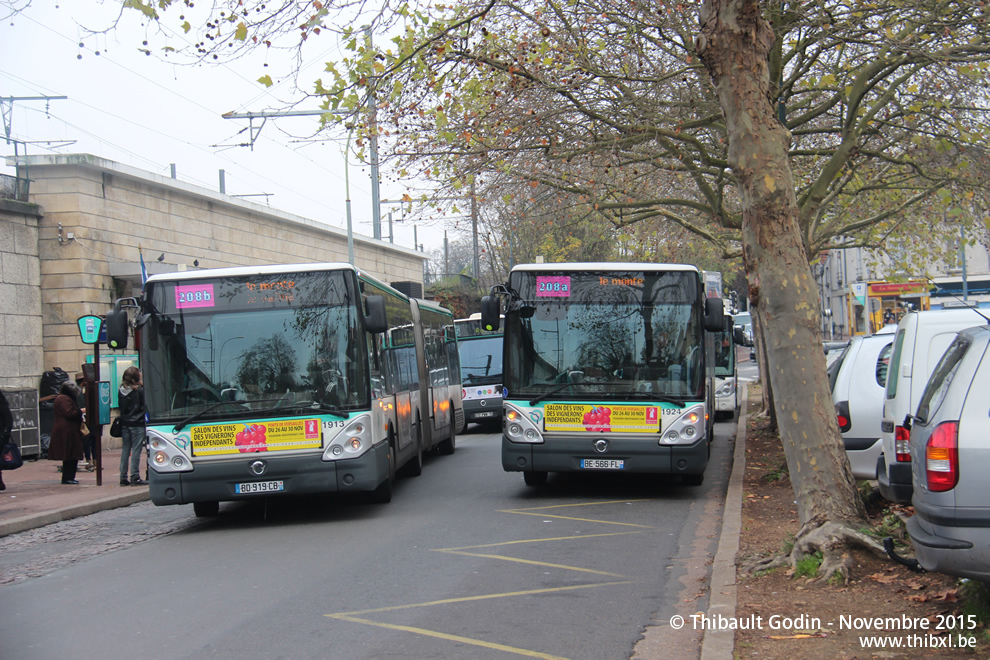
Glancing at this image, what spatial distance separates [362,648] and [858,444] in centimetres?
618

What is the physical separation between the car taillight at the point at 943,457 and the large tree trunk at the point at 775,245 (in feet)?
7.96

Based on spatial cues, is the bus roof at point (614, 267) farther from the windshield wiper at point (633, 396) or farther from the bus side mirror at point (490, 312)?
the windshield wiper at point (633, 396)

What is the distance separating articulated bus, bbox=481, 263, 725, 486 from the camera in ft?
37.3

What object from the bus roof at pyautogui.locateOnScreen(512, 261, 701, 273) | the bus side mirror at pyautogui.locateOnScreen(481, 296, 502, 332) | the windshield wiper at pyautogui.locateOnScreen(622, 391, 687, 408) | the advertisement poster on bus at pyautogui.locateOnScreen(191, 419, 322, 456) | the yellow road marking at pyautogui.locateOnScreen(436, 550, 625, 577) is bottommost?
the yellow road marking at pyautogui.locateOnScreen(436, 550, 625, 577)

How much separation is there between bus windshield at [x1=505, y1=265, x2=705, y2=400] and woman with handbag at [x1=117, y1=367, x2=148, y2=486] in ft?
19.9

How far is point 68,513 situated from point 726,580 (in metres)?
9.00

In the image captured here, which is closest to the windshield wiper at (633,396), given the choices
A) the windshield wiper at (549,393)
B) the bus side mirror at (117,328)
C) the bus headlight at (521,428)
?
the windshield wiper at (549,393)

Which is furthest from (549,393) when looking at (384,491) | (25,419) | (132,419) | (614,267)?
(25,419)

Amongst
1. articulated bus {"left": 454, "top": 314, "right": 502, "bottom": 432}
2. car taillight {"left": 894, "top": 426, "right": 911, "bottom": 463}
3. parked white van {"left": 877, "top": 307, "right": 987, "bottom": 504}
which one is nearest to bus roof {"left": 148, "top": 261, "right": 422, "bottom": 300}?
parked white van {"left": 877, "top": 307, "right": 987, "bottom": 504}

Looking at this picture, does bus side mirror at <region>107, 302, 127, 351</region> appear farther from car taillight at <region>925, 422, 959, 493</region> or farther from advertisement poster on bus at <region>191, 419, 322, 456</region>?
car taillight at <region>925, 422, 959, 493</region>

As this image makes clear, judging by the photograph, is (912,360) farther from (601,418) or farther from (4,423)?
(4,423)

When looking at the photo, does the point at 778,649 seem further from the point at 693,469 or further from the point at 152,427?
the point at 152,427

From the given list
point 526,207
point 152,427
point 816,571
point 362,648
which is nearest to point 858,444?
point 816,571

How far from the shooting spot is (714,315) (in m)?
11.5
